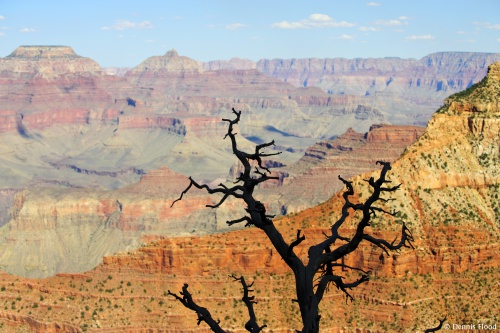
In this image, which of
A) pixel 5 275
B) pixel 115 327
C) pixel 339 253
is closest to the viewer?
pixel 339 253

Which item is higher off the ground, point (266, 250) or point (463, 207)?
point (463, 207)

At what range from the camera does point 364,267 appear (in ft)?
220

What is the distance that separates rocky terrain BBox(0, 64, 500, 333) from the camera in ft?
213

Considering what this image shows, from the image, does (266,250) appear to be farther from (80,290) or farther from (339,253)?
(339,253)

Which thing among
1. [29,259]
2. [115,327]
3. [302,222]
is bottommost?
[29,259]

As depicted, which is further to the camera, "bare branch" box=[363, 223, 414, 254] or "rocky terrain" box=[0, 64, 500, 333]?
"rocky terrain" box=[0, 64, 500, 333]

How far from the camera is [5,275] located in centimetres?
7538

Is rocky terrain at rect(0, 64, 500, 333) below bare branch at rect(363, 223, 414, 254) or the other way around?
below

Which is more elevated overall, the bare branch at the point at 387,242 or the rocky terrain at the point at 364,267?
the bare branch at the point at 387,242

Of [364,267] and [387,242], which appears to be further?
[364,267]

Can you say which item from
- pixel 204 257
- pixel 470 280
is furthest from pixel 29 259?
pixel 470 280

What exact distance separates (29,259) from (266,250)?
137360 millimetres

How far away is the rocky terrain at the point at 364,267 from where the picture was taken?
65.1m

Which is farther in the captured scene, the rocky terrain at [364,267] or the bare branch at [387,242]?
the rocky terrain at [364,267]
